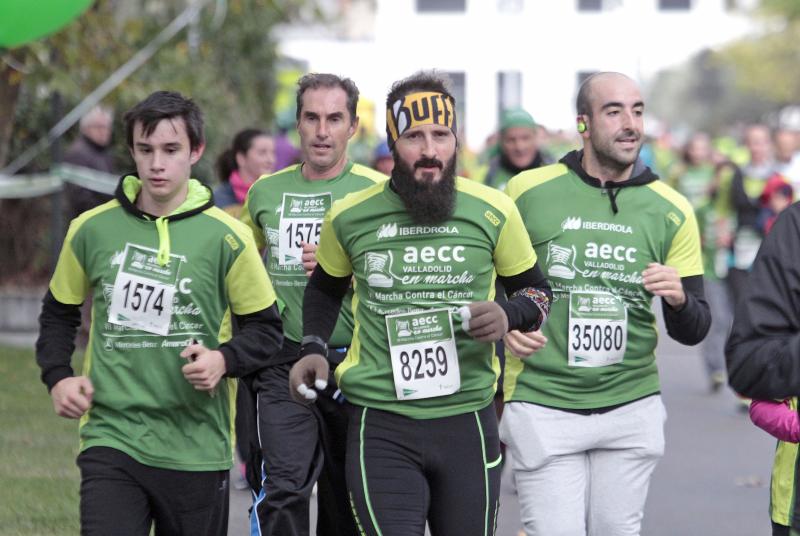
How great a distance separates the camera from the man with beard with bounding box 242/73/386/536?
21.6 feet

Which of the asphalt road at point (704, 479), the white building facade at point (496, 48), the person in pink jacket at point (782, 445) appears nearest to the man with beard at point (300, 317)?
the asphalt road at point (704, 479)

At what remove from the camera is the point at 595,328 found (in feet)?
19.8

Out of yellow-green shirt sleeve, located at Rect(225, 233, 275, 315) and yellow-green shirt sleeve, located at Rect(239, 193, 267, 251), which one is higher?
yellow-green shirt sleeve, located at Rect(239, 193, 267, 251)

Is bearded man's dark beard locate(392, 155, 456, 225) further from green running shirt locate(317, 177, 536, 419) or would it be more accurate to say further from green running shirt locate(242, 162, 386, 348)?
green running shirt locate(242, 162, 386, 348)

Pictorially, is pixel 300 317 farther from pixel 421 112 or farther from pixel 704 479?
pixel 704 479

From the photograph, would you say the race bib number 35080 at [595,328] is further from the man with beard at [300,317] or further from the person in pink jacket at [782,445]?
the man with beard at [300,317]

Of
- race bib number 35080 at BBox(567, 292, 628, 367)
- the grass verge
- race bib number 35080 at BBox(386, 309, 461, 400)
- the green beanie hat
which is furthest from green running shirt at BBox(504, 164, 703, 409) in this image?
the green beanie hat

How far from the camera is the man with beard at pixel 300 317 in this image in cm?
659

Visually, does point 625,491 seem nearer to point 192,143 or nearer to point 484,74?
point 192,143

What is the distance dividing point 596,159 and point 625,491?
4.14 ft

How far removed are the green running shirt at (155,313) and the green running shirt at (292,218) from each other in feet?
3.69

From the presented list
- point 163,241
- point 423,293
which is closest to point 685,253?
point 423,293

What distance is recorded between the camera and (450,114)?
5398 mm

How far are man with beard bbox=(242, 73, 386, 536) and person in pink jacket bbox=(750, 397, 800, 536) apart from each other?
1.81m
